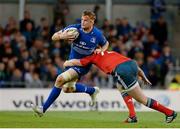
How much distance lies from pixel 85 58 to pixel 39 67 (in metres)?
9.45

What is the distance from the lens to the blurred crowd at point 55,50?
80.6 ft

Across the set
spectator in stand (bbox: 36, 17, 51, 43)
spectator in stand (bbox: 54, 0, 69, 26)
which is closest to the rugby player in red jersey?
spectator in stand (bbox: 36, 17, 51, 43)

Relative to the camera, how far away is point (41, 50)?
2575cm

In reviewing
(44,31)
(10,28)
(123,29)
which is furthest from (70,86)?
(123,29)

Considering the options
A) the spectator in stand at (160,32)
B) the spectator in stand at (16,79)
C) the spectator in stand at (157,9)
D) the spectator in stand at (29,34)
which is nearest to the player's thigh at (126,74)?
the spectator in stand at (16,79)

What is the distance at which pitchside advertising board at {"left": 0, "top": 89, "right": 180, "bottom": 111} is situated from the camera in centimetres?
2312

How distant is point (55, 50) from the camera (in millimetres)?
25922

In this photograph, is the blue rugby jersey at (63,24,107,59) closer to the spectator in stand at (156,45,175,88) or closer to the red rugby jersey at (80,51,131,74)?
the red rugby jersey at (80,51,131,74)

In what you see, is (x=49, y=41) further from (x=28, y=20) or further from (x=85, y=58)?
(x=85, y=58)

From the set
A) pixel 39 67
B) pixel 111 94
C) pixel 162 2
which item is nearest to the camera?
pixel 111 94

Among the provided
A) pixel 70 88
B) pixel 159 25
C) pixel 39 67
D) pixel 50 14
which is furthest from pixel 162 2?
pixel 70 88

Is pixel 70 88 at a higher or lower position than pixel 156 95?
higher

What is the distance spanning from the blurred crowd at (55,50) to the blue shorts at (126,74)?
9.90 meters

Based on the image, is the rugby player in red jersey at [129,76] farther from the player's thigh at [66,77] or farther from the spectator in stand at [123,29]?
the spectator in stand at [123,29]
